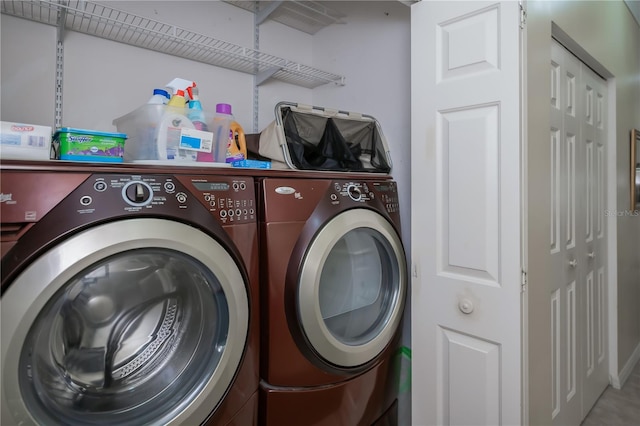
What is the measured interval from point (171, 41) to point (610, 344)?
9.99 feet

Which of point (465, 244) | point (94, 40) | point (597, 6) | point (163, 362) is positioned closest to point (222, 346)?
point (163, 362)

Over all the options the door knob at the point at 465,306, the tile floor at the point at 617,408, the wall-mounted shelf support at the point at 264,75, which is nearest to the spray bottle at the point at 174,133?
the wall-mounted shelf support at the point at 264,75

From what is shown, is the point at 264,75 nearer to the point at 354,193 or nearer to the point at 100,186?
the point at 354,193

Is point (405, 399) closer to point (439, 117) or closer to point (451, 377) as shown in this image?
point (451, 377)

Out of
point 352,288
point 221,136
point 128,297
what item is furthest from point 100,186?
point 352,288

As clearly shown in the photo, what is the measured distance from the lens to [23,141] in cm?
83

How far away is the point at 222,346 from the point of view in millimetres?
958

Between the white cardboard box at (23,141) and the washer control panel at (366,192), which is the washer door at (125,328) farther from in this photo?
the washer control panel at (366,192)

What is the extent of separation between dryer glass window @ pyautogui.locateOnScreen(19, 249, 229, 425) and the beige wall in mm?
1099

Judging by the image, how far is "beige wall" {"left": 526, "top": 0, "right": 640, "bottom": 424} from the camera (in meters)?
1.24

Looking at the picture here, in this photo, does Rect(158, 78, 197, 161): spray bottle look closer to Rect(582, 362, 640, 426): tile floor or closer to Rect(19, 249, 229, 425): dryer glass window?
Rect(19, 249, 229, 425): dryer glass window

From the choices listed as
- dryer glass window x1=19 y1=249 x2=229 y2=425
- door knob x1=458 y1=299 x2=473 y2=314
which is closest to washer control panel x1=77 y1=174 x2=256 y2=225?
dryer glass window x1=19 y1=249 x2=229 y2=425

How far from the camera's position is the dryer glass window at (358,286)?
132 cm

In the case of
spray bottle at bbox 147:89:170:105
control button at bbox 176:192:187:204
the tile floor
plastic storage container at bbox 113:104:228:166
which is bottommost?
the tile floor
